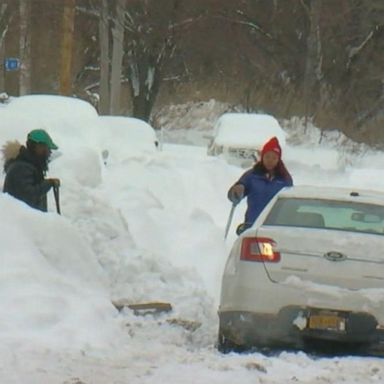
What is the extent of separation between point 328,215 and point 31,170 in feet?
9.73

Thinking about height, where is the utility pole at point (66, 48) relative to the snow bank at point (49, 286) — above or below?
above

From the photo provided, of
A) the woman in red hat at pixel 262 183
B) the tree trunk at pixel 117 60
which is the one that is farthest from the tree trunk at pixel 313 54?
the woman in red hat at pixel 262 183

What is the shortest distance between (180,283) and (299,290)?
10.2 feet

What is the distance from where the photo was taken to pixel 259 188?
1062 cm

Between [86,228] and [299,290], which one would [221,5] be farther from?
[299,290]

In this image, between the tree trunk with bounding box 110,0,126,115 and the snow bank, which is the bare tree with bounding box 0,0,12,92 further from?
the snow bank

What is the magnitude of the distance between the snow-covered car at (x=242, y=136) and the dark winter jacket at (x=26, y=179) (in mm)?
12944

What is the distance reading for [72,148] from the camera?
14906 mm

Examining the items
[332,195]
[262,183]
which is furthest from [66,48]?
[332,195]

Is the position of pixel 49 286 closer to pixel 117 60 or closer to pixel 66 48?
pixel 66 48

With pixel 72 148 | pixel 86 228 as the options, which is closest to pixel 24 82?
pixel 72 148

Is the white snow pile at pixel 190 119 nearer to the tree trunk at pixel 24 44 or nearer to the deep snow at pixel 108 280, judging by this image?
the tree trunk at pixel 24 44

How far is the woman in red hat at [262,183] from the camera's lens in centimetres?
1059

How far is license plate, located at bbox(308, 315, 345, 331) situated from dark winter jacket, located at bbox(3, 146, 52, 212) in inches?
134
